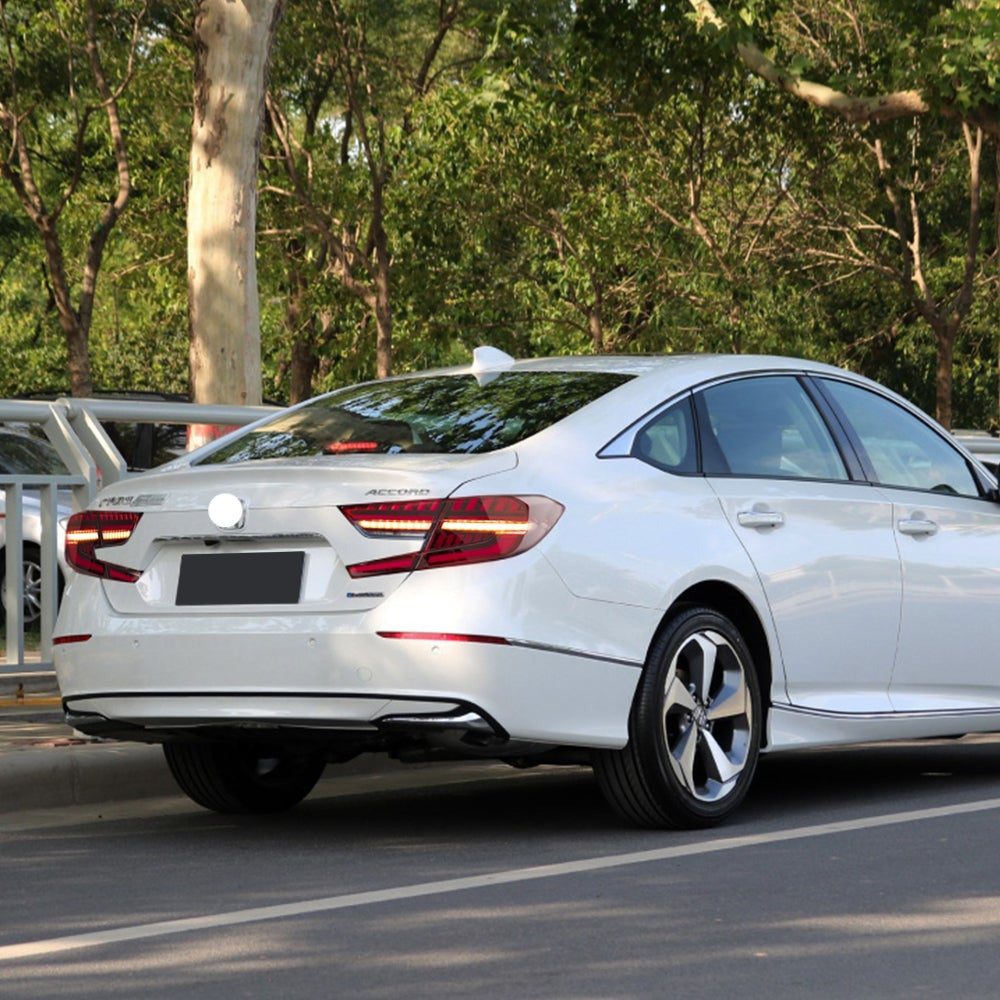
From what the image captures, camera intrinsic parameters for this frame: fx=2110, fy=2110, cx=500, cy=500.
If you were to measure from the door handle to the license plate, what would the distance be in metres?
1.53

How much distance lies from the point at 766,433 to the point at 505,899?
94.1 inches

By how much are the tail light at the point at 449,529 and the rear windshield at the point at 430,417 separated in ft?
1.20

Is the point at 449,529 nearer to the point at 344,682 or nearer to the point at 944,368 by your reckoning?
the point at 344,682

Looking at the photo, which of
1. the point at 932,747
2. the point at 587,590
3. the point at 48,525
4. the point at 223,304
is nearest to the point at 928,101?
the point at 223,304

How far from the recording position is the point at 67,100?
108ft

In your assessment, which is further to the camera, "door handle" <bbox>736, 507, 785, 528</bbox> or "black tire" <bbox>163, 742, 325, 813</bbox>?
"black tire" <bbox>163, 742, 325, 813</bbox>

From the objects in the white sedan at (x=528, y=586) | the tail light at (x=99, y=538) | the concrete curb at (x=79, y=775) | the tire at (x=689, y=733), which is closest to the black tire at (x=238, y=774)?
the white sedan at (x=528, y=586)

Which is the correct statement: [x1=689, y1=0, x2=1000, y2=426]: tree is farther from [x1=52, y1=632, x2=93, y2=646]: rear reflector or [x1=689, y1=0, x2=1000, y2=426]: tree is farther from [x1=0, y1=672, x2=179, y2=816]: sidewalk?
[x1=52, y1=632, x2=93, y2=646]: rear reflector

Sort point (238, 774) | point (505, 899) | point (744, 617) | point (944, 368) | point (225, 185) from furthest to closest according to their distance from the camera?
1. point (944, 368)
2. point (225, 185)
3. point (238, 774)
4. point (744, 617)
5. point (505, 899)

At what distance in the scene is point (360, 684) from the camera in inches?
241

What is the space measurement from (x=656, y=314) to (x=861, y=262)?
5.07 metres

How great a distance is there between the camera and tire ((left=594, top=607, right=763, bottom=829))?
6.52 meters

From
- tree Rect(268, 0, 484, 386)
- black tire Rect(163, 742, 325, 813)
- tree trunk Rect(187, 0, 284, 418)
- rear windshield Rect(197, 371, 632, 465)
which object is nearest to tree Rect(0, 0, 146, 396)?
tree Rect(268, 0, 484, 386)

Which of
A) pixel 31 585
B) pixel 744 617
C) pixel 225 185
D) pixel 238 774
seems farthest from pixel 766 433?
pixel 225 185
